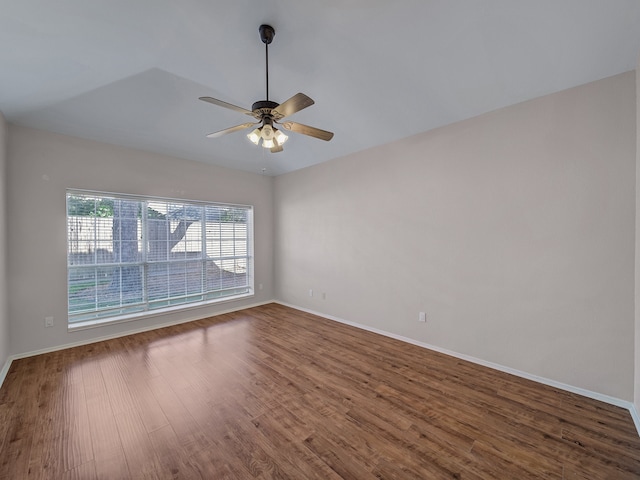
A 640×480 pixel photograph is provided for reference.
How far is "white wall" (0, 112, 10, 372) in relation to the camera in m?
2.76

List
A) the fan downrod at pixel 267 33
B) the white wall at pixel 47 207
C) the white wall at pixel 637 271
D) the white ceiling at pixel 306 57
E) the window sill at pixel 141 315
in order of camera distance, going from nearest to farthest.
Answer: the white ceiling at pixel 306 57, the white wall at pixel 637 271, the fan downrod at pixel 267 33, the white wall at pixel 47 207, the window sill at pixel 141 315

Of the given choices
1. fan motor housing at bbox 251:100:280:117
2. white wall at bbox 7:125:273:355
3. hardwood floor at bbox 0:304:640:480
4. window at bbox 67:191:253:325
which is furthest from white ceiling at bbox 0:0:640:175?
hardwood floor at bbox 0:304:640:480

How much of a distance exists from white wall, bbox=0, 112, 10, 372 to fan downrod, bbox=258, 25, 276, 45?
2978 mm

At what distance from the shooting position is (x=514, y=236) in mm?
2705

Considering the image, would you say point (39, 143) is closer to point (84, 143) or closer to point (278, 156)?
point (84, 143)

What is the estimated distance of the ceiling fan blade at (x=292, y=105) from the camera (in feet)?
5.85

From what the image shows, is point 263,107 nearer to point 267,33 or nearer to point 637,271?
point 267,33

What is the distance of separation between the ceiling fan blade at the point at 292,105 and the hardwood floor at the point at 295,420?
233 cm

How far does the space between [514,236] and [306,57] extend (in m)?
2.72

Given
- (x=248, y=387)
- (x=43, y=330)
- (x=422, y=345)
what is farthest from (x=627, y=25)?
(x=43, y=330)

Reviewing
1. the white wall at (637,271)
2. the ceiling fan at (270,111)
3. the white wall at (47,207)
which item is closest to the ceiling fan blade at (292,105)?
the ceiling fan at (270,111)

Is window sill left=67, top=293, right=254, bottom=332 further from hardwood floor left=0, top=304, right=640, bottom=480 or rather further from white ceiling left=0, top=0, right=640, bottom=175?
white ceiling left=0, top=0, right=640, bottom=175

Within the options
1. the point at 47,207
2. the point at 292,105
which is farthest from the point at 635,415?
the point at 47,207

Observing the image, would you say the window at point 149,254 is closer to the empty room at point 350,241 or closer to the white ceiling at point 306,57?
the empty room at point 350,241
